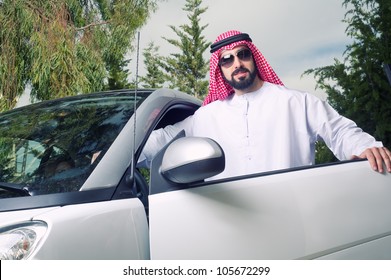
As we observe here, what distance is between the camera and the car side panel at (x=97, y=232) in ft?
4.41

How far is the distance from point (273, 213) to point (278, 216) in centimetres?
2

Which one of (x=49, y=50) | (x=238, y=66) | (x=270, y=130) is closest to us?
(x=270, y=130)

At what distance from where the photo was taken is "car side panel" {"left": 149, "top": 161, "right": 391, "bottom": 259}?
1535 millimetres

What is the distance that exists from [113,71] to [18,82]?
2.71 metres

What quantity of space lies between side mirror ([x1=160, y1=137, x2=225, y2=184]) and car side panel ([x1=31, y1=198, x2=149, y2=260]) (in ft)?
0.65

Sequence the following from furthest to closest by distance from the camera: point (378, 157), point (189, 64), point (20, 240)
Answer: point (189, 64)
point (378, 157)
point (20, 240)

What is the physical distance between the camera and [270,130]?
2.62 metres

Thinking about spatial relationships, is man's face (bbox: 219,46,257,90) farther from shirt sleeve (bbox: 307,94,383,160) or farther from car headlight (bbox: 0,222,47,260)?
car headlight (bbox: 0,222,47,260)

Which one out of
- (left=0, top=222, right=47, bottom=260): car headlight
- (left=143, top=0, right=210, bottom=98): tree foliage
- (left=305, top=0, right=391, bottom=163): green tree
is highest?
(left=143, top=0, right=210, bottom=98): tree foliage

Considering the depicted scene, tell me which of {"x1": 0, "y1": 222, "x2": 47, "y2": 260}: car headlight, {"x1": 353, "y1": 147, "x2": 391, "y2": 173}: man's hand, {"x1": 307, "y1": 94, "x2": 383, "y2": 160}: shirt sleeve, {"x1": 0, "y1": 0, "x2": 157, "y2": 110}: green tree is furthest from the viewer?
{"x1": 0, "y1": 0, "x2": 157, "y2": 110}: green tree

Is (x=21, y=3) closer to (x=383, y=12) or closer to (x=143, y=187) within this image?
(x=383, y=12)

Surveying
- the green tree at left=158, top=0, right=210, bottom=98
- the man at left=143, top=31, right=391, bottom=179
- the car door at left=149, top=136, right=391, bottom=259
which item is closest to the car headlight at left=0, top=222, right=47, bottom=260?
the car door at left=149, top=136, right=391, bottom=259

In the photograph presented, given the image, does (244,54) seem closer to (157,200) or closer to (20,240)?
(157,200)

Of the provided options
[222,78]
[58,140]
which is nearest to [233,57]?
[222,78]
